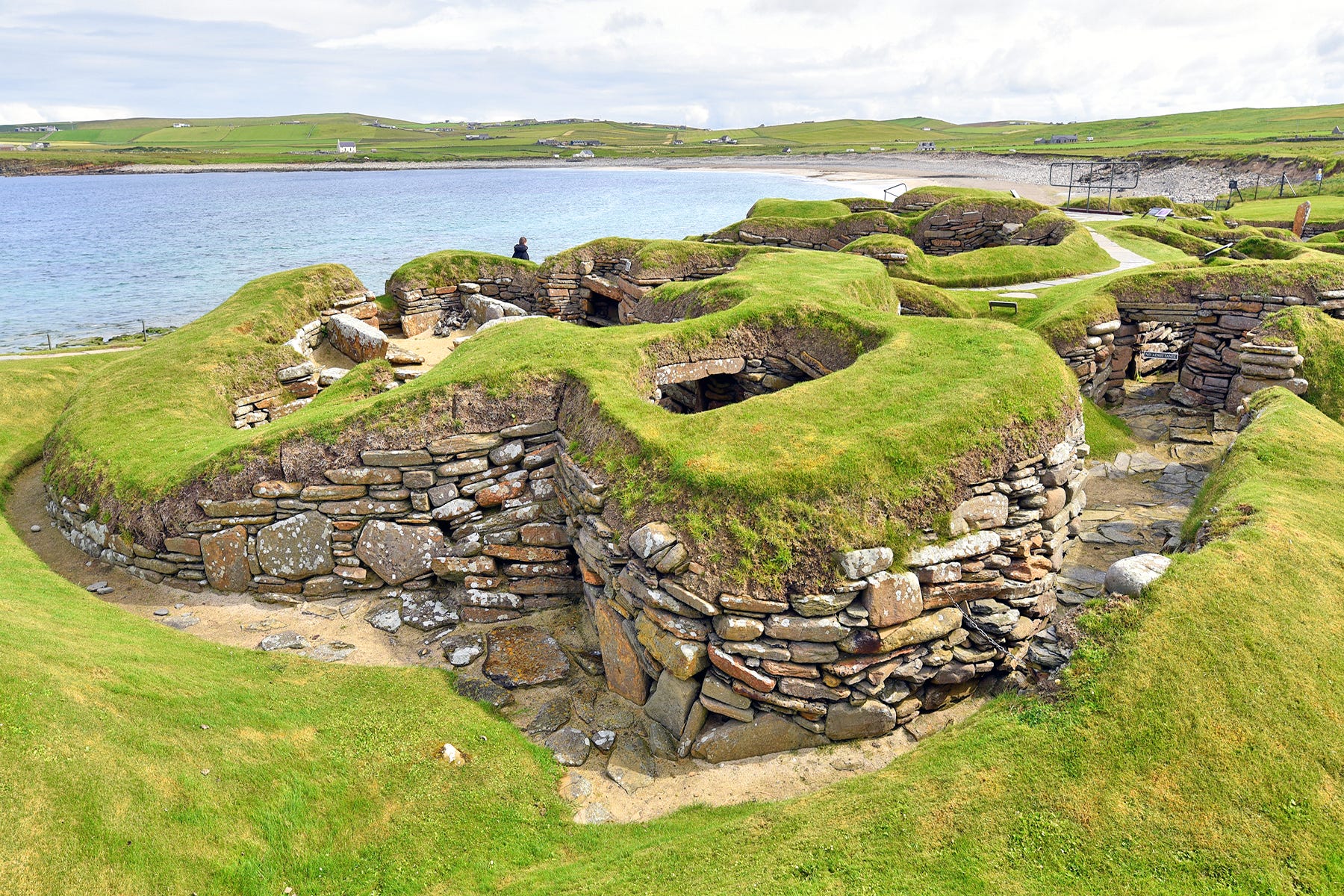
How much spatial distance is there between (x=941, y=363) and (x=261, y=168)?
167m

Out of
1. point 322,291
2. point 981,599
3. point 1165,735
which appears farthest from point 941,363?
point 322,291

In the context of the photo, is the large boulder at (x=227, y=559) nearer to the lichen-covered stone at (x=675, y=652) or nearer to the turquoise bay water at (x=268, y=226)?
the lichen-covered stone at (x=675, y=652)

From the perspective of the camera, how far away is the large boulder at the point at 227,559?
11312mm

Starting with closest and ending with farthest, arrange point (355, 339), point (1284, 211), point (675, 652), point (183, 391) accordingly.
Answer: point (675, 652) → point (183, 391) → point (355, 339) → point (1284, 211)

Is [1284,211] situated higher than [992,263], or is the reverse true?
[1284,211]

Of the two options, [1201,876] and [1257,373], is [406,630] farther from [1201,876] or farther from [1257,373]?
[1257,373]

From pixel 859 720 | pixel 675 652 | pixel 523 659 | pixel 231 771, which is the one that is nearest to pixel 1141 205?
pixel 859 720

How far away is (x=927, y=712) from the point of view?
8594 mm

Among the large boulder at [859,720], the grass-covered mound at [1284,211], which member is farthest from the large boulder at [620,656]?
the grass-covered mound at [1284,211]

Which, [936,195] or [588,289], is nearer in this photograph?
[588,289]

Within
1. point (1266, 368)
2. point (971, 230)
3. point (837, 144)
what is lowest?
point (1266, 368)

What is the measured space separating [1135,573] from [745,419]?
496 centimetres

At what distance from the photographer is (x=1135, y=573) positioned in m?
7.90

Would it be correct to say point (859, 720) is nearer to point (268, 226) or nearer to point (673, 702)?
point (673, 702)
